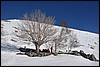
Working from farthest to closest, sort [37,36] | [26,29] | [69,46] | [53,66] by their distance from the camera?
[69,46] → [26,29] → [37,36] → [53,66]

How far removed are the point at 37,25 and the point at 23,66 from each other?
61.9 ft

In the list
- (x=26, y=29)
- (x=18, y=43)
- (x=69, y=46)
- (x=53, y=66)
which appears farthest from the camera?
(x=69, y=46)

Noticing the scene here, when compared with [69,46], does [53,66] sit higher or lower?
lower

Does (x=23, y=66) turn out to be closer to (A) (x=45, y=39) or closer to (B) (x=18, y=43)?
(A) (x=45, y=39)

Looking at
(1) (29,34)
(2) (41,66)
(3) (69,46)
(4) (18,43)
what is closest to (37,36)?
(1) (29,34)

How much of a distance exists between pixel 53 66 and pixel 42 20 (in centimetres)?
Answer: 2032

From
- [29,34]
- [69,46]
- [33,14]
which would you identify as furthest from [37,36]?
[69,46]

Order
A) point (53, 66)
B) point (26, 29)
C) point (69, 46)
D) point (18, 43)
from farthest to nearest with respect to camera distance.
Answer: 1. point (69, 46)
2. point (18, 43)
3. point (26, 29)
4. point (53, 66)

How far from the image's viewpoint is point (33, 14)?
138 feet

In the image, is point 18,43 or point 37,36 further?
point 18,43

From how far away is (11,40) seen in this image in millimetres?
54594

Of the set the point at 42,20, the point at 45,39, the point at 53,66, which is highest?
the point at 42,20

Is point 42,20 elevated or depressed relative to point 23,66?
elevated

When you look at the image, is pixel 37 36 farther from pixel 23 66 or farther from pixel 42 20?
pixel 23 66
